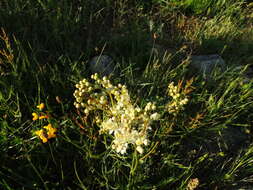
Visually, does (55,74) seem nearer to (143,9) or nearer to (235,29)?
(143,9)

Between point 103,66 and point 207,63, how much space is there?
114 centimetres

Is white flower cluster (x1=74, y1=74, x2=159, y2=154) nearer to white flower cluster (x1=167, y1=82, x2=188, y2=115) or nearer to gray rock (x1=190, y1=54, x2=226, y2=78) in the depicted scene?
white flower cluster (x1=167, y1=82, x2=188, y2=115)

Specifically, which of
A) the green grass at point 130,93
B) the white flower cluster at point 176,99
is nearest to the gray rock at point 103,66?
the green grass at point 130,93

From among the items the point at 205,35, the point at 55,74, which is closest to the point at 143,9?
the point at 205,35

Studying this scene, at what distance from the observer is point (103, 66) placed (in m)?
2.38

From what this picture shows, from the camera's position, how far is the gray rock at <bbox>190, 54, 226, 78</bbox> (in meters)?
2.68

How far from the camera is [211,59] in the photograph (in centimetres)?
282

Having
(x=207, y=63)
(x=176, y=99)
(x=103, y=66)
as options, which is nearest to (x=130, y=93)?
(x=176, y=99)

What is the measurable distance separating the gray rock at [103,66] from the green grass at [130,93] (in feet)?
0.24

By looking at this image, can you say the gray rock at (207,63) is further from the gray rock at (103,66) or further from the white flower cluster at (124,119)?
the white flower cluster at (124,119)

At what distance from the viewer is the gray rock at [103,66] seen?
2.33m

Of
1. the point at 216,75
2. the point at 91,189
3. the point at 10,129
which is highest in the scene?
the point at 10,129

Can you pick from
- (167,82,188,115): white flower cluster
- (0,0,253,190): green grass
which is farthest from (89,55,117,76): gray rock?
(167,82,188,115): white flower cluster

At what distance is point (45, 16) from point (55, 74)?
0.96m
